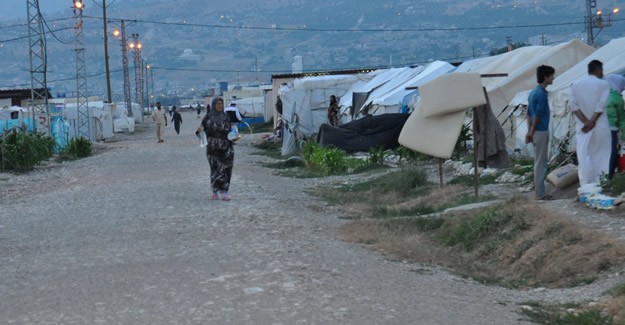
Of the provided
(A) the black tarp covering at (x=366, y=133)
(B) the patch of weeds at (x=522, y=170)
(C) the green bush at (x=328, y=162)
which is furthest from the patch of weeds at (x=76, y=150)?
(B) the patch of weeds at (x=522, y=170)

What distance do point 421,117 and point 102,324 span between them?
8.01 metres

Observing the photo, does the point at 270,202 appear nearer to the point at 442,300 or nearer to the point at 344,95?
the point at 442,300

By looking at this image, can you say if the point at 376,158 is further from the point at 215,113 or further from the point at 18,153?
the point at 18,153

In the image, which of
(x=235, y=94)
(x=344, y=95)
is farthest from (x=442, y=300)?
(x=235, y=94)

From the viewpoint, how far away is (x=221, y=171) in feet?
49.6

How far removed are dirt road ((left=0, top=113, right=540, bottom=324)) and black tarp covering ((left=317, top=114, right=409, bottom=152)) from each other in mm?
9112

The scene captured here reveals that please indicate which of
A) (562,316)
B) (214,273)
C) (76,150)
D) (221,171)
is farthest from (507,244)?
(76,150)

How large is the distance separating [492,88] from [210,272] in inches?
535

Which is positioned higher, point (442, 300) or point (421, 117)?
point (421, 117)

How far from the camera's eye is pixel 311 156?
2370 centimetres

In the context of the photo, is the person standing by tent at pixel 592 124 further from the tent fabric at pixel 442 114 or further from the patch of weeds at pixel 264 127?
the patch of weeds at pixel 264 127

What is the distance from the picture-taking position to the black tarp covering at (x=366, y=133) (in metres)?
24.7

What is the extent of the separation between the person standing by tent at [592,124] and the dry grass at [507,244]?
99 cm

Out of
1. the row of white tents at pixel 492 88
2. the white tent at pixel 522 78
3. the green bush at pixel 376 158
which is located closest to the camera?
the row of white tents at pixel 492 88
